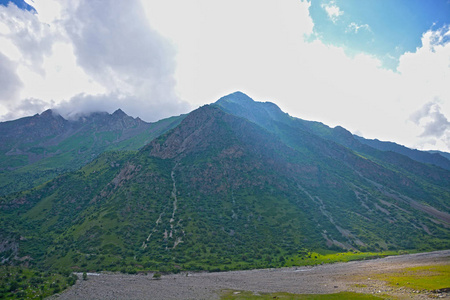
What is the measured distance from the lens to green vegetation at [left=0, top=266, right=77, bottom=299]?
6897cm

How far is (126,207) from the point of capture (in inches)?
6757

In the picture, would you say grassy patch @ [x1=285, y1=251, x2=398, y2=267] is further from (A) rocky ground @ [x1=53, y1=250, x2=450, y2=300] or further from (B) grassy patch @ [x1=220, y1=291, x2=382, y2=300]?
(B) grassy patch @ [x1=220, y1=291, x2=382, y2=300]

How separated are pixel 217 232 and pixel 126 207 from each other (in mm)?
65007

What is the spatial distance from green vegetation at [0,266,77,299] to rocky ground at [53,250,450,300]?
4099 millimetres

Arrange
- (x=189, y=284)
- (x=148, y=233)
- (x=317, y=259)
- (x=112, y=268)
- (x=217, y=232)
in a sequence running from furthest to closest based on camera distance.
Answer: (x=217, y=232) < (x=148, y=233) < (x=317, y=259) < (x=112, y=268) < (x=189, y=284)

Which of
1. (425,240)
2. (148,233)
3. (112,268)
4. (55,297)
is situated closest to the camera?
(55,297)

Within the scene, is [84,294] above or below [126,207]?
below

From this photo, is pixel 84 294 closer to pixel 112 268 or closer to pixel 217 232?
pixel 112 268

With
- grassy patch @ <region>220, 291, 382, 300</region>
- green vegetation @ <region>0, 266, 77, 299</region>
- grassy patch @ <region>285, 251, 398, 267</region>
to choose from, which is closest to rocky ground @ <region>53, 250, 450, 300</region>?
grassy patch @ <region>220, 291, 382, 300</region>

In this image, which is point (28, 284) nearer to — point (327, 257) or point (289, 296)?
point (289, 296)

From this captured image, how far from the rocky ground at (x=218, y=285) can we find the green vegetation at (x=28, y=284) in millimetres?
4099

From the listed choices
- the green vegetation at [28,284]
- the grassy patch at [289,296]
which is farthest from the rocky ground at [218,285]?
the green vegetation at [28,284]

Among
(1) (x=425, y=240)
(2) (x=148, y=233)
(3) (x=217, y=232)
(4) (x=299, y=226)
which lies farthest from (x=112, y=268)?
(1) (x=425, y=240)

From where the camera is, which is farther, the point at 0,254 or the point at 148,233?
the point at 148,233
